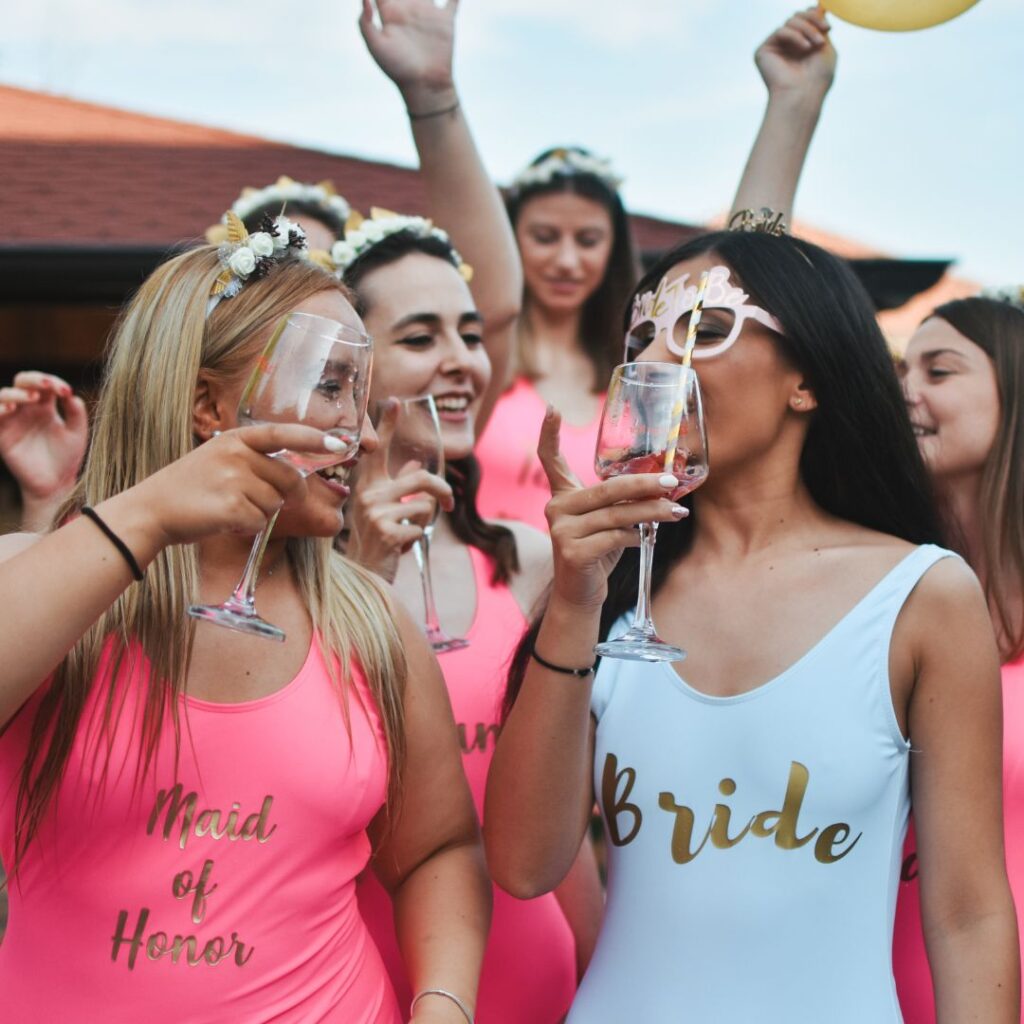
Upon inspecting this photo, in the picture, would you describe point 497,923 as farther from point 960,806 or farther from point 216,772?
point 960,806

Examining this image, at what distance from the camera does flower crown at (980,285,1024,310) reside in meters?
3.61

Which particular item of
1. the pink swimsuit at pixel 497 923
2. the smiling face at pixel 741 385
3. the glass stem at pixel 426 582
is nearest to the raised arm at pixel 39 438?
the glass stem at pixel 426 582

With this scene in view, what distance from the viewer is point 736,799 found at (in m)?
2.27

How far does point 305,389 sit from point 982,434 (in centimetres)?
213

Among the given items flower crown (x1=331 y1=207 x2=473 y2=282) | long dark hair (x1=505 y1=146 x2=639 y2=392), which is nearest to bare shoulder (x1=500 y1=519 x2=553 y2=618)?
flower crown (x1=331 y1=207 x2=473 y2=282)

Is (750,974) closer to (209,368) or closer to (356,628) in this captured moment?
(356,628)

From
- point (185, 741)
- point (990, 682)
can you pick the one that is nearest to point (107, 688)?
point (185, 741)

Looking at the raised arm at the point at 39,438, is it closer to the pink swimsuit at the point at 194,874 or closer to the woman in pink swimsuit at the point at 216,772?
the woman in pink swimsuit at the point at 216,772

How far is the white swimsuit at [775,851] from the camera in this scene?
2.18 m

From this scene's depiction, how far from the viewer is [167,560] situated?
2252 mm

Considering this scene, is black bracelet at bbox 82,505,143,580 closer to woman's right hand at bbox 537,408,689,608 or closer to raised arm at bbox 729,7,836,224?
woman's right hand at bbox 537,408,689,608

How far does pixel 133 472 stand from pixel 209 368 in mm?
233

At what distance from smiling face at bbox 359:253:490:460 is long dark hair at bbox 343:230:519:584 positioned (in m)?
0.04

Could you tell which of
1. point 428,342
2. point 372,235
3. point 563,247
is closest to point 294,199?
point 563,247
